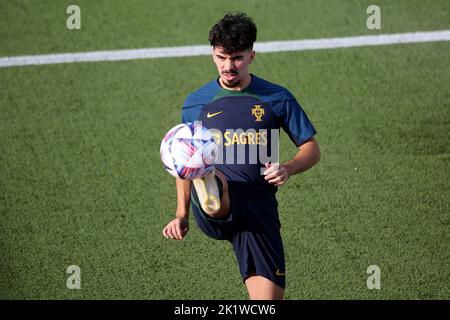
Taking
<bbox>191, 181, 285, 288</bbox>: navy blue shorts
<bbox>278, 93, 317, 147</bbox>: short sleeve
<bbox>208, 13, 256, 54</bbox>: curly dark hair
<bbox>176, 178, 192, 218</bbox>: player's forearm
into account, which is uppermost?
<bbox>208, 13, 256, 54</bbox>: curly dark hair

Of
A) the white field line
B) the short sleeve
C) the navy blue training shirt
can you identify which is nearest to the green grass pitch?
the white field line

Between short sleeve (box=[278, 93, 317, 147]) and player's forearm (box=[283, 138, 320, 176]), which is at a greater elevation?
short sleeve (box=[278, 93, 317, 147])

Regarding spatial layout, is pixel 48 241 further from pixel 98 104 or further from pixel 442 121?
pixel 442 121

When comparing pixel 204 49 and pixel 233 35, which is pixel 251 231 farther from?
pixel 204 49

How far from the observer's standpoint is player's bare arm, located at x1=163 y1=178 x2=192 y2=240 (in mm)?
5129

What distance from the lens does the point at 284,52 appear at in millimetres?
9562

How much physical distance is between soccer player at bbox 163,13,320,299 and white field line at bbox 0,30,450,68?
4.25 metres

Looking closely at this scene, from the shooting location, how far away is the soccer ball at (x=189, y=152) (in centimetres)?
470

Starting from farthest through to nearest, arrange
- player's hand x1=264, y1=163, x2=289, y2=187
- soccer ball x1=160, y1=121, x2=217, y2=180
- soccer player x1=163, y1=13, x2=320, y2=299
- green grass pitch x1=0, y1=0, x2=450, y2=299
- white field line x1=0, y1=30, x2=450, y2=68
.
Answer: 1. white field line x1=0, y1=30, x2=450, y2=68
2. green grass pitch x1=0, y1=0, x2=450, y2=299
3. soccer player x1=163, y1=13, x2=320, y2=299
4. player's hand x1=264, y1=163, x2=289, y2=187
5. soccer ball x1=160, y1=121, x2=217, y2=180

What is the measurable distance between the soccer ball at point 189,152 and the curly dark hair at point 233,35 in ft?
2.29

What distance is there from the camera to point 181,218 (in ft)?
17.1

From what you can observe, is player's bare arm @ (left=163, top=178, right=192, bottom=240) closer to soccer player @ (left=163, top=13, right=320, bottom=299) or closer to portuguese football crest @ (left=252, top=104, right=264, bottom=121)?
soccer player @ (left=163, top=13, right=320, bottom=299)

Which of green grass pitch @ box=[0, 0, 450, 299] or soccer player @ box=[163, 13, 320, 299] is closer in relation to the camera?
soccer player @ box=[163, 13, 320, 299]
